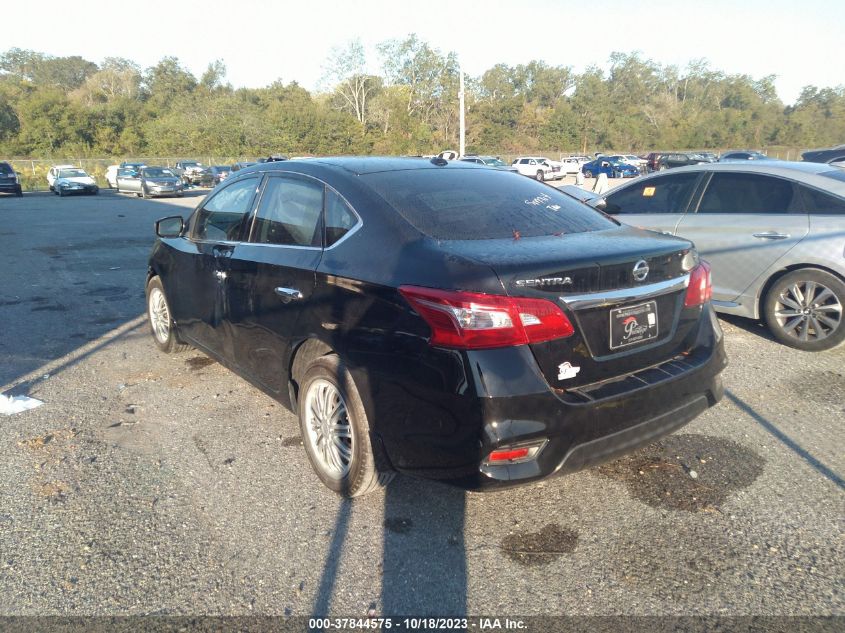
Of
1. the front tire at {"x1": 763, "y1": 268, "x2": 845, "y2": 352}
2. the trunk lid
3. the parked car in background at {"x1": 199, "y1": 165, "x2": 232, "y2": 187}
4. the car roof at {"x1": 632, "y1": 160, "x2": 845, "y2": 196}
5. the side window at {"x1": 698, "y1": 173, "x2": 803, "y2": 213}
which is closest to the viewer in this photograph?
the trunk lid

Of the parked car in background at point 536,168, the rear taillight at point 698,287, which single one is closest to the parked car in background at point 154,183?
the parked car in background at point 536,168

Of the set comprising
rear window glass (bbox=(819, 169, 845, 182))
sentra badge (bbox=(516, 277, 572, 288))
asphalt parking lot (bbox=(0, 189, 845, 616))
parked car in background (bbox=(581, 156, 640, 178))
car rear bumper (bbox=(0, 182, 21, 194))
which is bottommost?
asphalt parking lot (bbox=(0, 189, 845, 616))

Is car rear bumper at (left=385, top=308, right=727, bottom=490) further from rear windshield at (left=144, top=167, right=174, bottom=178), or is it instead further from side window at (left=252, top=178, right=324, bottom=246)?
rear windshield at (left=144, top=167, right=174, bottom=178)

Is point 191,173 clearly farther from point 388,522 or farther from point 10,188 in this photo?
point 388,522

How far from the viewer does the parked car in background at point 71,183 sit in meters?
32.5

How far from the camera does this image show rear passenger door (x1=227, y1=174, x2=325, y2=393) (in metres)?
3.51

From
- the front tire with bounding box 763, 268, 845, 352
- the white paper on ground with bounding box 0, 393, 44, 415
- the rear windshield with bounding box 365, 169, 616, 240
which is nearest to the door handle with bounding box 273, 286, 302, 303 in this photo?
the rear windshield with bounding box 365, 169, 616, 240

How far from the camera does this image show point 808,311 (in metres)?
5.54

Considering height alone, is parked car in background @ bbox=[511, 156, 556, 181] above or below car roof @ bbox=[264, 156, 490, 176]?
below

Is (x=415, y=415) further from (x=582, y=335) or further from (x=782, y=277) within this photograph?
(x=782, y=277)

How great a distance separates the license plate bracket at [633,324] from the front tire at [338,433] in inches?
47.9

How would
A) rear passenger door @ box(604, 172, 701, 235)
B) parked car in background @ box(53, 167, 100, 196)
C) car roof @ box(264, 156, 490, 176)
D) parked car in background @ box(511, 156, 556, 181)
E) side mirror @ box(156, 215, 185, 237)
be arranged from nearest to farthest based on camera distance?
car roof @ box(264, 156, 490, 176) < side mirror @ box(156, 215, 185, 237) < rear passenger door @ box(604, 172, 701, 235) < parked car in background @ box(53, 167, 100, 196) < parked car in background @ box(511, 156, 556, 181)

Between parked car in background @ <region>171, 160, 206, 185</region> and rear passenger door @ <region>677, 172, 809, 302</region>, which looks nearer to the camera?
rear passenger door @ <region>677, 172, 809, 302</region>

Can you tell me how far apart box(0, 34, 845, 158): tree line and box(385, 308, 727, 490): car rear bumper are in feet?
213
